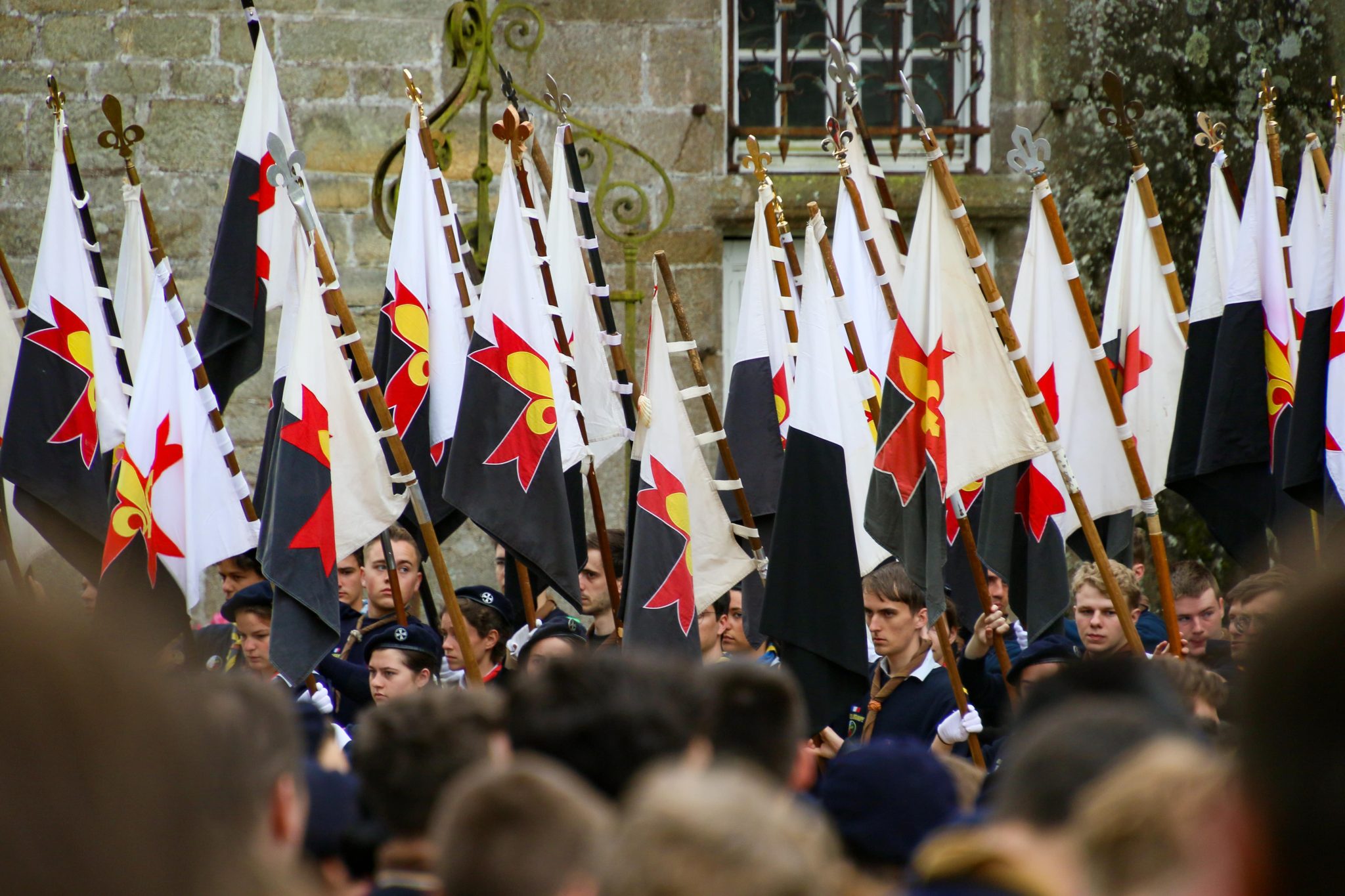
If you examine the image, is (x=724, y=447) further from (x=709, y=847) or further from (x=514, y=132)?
(x=709, y=847)

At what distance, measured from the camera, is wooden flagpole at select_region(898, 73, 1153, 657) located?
17.0 ft

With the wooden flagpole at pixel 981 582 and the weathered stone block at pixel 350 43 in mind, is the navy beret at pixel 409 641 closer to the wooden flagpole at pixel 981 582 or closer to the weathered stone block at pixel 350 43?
the wooden flagpole at pixel 981 582

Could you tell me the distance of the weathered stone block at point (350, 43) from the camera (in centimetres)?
860

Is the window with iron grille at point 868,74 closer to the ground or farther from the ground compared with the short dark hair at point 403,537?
farther from the ground

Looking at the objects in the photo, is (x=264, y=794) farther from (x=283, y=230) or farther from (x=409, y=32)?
(x=409, y=32)

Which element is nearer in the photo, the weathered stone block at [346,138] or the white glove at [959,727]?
Result: the white glove at [959,727]

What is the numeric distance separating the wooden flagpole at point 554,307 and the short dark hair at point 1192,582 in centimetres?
219

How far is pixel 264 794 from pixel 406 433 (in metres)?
4.42

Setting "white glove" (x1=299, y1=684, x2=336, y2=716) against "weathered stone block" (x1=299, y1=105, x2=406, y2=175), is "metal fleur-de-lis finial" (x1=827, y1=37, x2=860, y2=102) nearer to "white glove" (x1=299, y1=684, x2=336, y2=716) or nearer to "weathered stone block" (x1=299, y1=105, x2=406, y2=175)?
"white glove" (x1=299, y1=684, x2=336, y2=716)

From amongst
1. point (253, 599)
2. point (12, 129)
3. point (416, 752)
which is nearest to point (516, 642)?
point (253, 599)

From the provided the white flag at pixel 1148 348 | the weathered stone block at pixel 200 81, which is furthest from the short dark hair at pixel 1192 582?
the weathered stone block at pixel 200 81

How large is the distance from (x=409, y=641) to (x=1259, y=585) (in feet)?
9.67

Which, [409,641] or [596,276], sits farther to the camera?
[596,276]

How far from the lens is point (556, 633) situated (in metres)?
5.54
